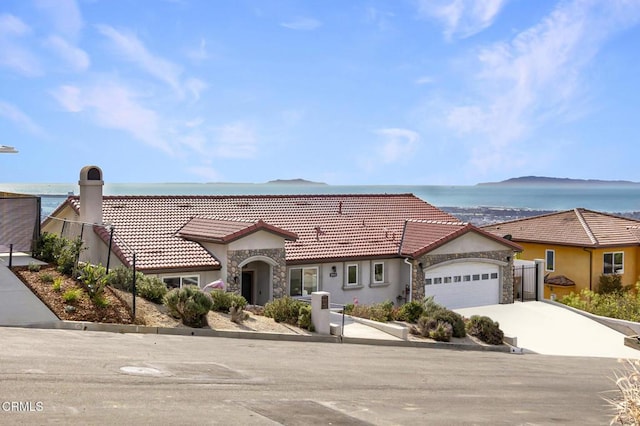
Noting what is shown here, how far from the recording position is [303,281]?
1216 inches

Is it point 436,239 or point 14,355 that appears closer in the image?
point 14,355

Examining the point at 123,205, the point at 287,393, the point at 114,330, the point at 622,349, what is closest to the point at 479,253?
the point at 622,349

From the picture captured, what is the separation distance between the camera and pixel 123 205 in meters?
31.9

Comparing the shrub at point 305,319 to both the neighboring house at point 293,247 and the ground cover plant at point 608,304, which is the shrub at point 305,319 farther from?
the ground cover plant at point 608,304

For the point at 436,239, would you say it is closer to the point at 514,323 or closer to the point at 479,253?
the point at 479,253

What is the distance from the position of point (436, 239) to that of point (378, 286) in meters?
3.34

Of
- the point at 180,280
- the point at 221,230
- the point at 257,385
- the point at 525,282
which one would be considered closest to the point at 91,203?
the point at 180,280

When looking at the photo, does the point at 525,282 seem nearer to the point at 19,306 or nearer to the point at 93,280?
the point at 93,280

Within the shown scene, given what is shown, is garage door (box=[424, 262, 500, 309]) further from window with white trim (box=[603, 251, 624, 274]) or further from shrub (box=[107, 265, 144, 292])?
shrub (box=[107, 265, 144, 292])

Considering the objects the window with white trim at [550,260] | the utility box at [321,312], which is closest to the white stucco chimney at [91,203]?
the utility box at [321,312]

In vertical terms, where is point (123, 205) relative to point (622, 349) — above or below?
above

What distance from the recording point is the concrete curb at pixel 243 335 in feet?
57.8

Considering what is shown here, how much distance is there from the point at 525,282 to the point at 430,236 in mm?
6223

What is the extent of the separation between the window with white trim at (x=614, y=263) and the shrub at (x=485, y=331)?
18705mm
